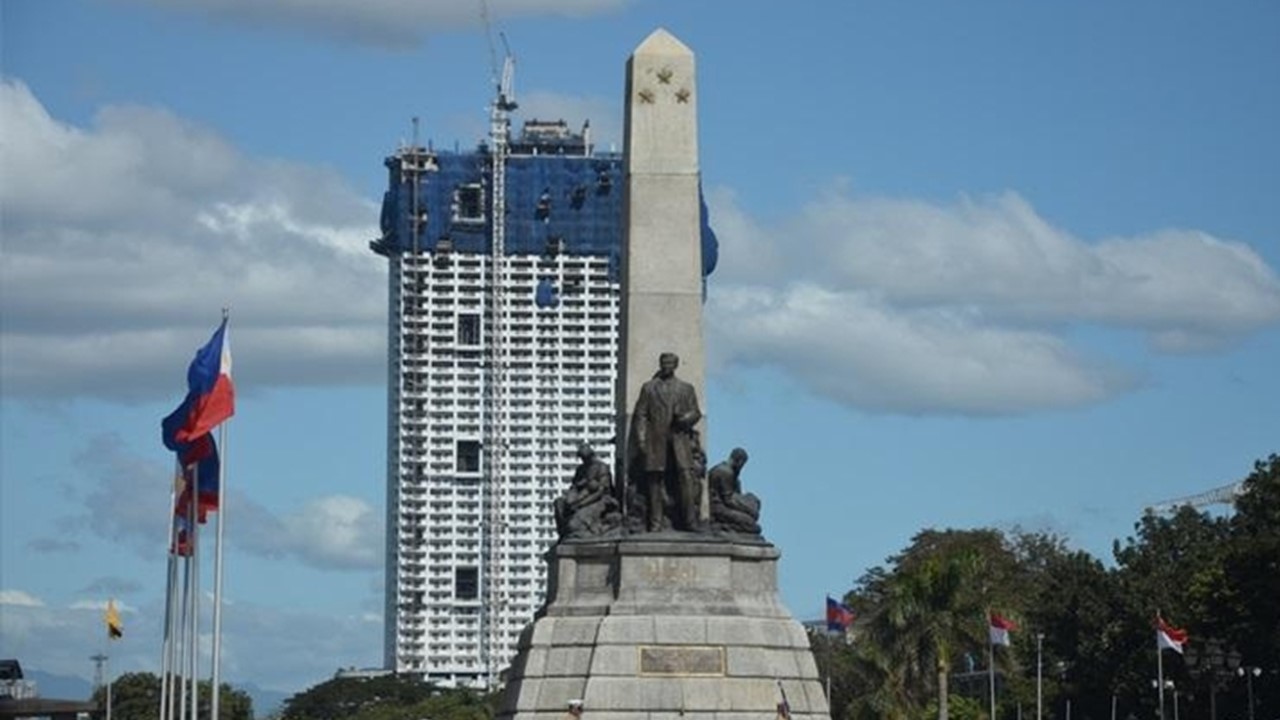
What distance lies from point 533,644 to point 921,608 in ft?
110

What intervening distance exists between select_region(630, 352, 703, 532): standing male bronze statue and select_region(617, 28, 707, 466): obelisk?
0.73 metres

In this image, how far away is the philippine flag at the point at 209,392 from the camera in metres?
47.3

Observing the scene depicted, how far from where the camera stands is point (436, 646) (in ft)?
639

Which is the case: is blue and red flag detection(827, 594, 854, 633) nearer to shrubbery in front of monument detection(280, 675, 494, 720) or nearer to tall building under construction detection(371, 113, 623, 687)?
shrubbery in front of monument detection(280, 675, 494, 720)

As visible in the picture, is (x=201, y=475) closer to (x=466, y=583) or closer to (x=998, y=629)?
(x=998, y=629)

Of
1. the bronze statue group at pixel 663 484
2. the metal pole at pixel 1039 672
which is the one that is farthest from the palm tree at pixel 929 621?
the bronze statue group at pixel 663 484

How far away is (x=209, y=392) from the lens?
47344 millimetres

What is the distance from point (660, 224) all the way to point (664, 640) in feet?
21.9

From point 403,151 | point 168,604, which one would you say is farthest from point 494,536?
point 168,604

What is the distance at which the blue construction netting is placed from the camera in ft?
605

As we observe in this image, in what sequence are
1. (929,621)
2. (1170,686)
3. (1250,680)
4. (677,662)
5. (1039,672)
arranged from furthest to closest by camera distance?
(1039,672) < (1170,686) < (1250,680) < (929,621) < (677,662)

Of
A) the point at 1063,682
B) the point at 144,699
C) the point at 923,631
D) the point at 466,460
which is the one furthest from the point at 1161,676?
the point at 466,460

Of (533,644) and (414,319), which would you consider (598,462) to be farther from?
(414,319)

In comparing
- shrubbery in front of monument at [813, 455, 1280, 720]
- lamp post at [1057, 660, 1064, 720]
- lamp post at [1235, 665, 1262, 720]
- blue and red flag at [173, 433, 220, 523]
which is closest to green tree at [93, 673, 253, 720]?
shrubbery in front of monument at [813, 455, 1280, 720]
